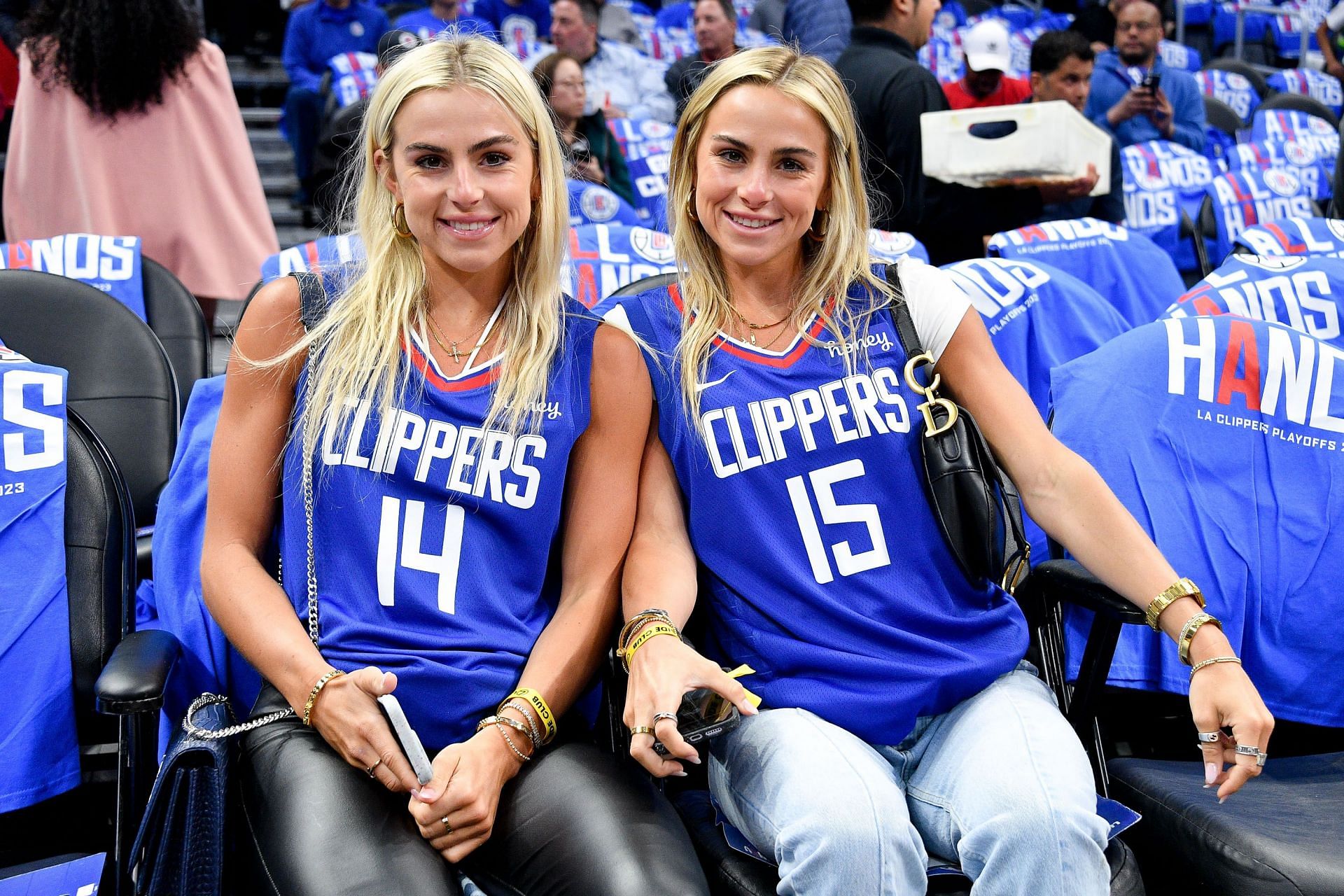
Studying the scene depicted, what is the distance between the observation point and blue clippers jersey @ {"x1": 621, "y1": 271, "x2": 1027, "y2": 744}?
184 cm

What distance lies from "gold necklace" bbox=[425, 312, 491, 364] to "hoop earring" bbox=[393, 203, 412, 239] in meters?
0.14

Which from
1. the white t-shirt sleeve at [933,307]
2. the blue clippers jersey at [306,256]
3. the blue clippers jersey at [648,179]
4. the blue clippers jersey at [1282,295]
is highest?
the white t-shirt sleeve at [933,307]

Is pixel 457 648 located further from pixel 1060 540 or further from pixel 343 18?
pixel 343 18

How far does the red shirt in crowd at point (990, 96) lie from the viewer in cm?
494

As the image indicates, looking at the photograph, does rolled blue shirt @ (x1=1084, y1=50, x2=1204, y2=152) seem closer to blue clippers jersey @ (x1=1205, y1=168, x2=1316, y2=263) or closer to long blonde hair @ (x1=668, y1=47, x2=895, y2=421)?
blue clippers jersey @ (x1=1205, y1=168, x2=1316, y2=263)

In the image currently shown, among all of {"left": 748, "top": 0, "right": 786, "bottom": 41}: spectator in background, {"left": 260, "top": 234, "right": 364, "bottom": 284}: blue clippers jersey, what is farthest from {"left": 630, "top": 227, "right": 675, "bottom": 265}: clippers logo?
{"left": 748, "top": 0, "right": 786, "bottom": 41}: spectator in background

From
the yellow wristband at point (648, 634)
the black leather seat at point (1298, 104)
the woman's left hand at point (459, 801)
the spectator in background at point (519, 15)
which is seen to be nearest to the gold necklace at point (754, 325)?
the yellow wristband at point (648, 634)

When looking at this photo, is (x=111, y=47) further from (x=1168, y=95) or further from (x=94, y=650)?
(x=1168, y=95)

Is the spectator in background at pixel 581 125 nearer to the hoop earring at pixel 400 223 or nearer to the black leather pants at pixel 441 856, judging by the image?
the hoop earring at pixel 400 223

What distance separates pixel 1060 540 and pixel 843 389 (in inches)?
16.4

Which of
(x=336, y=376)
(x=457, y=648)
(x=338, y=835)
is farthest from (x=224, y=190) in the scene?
(x=338, y=835)

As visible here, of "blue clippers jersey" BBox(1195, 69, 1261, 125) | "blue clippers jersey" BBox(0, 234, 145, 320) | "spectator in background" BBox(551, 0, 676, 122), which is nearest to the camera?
"blue clippers jersey" BBox(0, 234, 145, 320)

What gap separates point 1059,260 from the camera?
3.53 metres

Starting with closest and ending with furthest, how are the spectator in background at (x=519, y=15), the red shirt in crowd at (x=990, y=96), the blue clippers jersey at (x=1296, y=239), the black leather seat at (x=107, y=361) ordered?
1. the black leather seat at (x=107, y=361)
2. the blue clippers jersey at (x=1296, y=239)
3. the red shirt in crowd at (x=990, y=96)
4. the spectator in background at (x=519, y=15)
